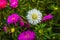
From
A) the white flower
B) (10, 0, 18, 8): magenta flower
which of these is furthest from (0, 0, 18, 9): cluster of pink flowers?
the white flower

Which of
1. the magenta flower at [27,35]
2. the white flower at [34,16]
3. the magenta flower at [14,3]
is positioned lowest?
the magenta flower at [27,35]

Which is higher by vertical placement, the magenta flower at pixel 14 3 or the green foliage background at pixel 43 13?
the magenta flower at pixel 14 3

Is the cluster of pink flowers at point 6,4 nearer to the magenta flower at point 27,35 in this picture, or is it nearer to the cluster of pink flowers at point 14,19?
the cluster of pink flowers at point 14,19

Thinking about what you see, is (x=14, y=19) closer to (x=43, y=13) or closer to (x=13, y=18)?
(x=13, y=18)

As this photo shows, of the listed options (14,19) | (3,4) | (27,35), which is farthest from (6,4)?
(27,35)

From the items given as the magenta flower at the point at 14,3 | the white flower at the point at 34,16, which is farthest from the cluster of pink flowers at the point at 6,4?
the white flower at the point at 34,16
